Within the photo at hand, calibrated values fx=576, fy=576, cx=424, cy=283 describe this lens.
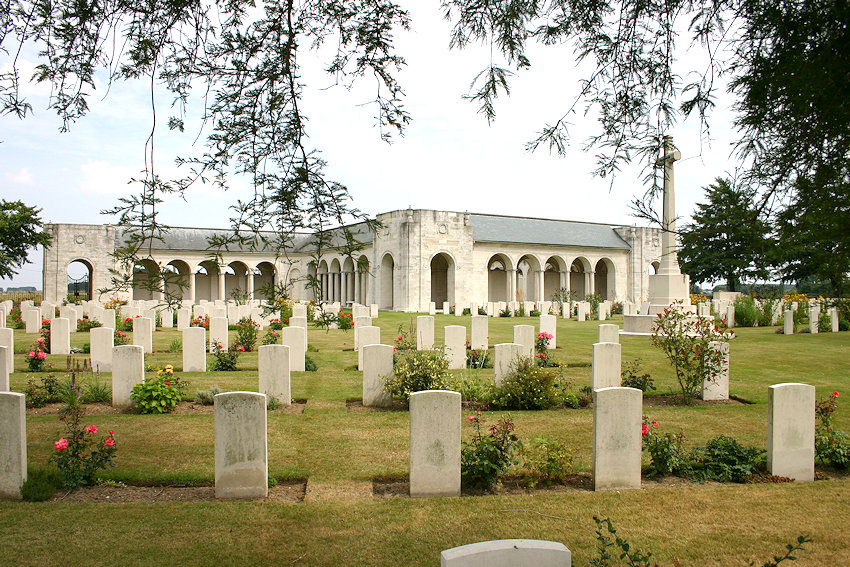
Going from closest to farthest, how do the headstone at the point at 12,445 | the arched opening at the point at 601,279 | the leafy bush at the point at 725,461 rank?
the headstone at the point at 12,445
the leafy bush at the point at 725,461
the arched opening at the point at 601,279

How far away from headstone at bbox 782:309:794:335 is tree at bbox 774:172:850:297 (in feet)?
56.4

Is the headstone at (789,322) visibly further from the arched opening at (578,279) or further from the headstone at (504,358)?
the arched opening at (578,279)

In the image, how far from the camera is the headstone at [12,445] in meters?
4.71

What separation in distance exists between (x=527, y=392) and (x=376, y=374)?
2125 millimetres

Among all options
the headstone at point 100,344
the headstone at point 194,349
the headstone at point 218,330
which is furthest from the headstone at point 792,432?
the headstone at point 218,330

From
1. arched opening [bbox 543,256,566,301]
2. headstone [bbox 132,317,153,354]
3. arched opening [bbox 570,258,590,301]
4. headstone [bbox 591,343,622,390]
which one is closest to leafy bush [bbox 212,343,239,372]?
headstone [bbox 132,317,153,354]

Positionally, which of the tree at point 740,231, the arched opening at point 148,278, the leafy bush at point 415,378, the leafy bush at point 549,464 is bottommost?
the leafy bush at point 549,464

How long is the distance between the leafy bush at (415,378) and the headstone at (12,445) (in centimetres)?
429

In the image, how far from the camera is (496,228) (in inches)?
1436

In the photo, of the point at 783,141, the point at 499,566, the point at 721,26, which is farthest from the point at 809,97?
the point at 499,566

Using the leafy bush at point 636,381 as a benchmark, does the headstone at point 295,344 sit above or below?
above

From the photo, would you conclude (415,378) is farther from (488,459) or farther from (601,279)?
(601,279)

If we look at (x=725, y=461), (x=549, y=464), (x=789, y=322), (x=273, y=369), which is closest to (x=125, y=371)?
(x=273, y=369)

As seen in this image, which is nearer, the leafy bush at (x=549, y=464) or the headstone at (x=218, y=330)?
the leafy bush at (x=549, y=464)
